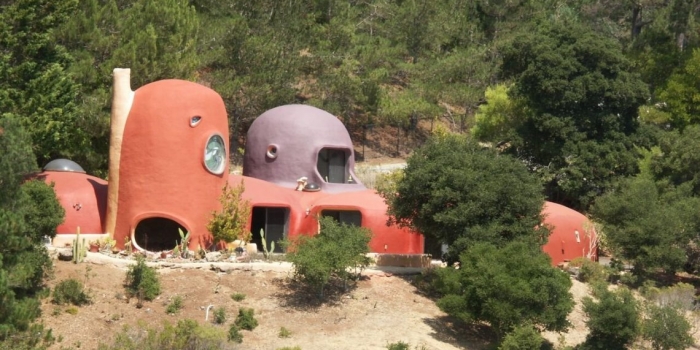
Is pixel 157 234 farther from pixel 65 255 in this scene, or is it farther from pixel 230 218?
pixel 65 255

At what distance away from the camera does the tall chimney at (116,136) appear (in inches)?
1243

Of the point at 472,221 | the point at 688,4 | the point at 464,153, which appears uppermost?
the point at 688,4

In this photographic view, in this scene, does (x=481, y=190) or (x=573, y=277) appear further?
(x=573, y=277)

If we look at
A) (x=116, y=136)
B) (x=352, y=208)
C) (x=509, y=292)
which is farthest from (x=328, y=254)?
(x=116, y=136)

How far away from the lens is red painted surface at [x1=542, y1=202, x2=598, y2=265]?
120ft

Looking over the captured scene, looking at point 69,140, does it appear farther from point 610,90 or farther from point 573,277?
point 610,90

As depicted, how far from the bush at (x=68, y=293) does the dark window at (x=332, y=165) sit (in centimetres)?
1256

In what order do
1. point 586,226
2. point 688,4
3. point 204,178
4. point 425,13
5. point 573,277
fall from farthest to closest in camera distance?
point 425,13 → point 688,4 → point 586,226 → point 573,277 → point 204,178

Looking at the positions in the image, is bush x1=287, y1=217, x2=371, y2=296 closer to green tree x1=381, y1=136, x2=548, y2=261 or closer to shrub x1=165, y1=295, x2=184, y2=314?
green tree x1=381, y1=136, x2=548, y2=261

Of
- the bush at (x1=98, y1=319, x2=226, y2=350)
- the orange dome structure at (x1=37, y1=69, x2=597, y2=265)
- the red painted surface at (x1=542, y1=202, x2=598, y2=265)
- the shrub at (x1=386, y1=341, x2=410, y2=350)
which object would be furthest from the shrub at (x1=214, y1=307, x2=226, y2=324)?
the red painted surface at (x1=542, y1=202, x2=598, y2=265)

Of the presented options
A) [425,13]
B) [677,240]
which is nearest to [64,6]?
[677,240]

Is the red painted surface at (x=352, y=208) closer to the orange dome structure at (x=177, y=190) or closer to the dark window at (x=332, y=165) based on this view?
the orange dome structure at (x=177, y=190)

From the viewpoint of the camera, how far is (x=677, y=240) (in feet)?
120

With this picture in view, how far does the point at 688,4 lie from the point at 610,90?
14257mm
